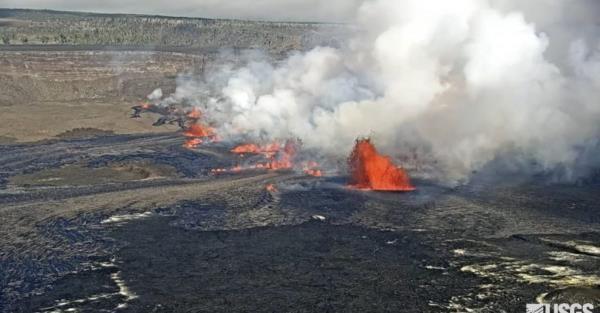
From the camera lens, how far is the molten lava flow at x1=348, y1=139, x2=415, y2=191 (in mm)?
48031

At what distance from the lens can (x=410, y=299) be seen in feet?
82.8

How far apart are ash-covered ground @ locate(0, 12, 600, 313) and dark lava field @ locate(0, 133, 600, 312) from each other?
112mm

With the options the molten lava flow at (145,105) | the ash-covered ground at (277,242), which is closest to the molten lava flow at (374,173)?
the ash-covered ground at (277,242)

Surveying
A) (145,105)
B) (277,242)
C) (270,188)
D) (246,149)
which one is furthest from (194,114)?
(277,242)

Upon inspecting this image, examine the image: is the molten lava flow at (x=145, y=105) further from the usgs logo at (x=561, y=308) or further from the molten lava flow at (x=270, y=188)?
the usgs logo at (x=561, y=308)

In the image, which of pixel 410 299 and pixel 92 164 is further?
pixel 92 164

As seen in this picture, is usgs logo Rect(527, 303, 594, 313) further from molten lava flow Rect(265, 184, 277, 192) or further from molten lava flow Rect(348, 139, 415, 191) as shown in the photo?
molten lava flow Rect(265, 184, 277, 192)

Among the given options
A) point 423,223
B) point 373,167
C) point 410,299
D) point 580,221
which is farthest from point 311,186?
Answer: point 410,299

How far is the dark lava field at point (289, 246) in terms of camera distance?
25516 mm

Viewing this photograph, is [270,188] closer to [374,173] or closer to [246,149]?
[374,173]

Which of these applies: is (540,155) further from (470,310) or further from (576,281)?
(470,310)

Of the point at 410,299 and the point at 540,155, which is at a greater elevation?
the point at 540,155

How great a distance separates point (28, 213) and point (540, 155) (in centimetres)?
4173

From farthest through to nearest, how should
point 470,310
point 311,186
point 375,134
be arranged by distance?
point 375,134 → point 311,186 → point 470,310
